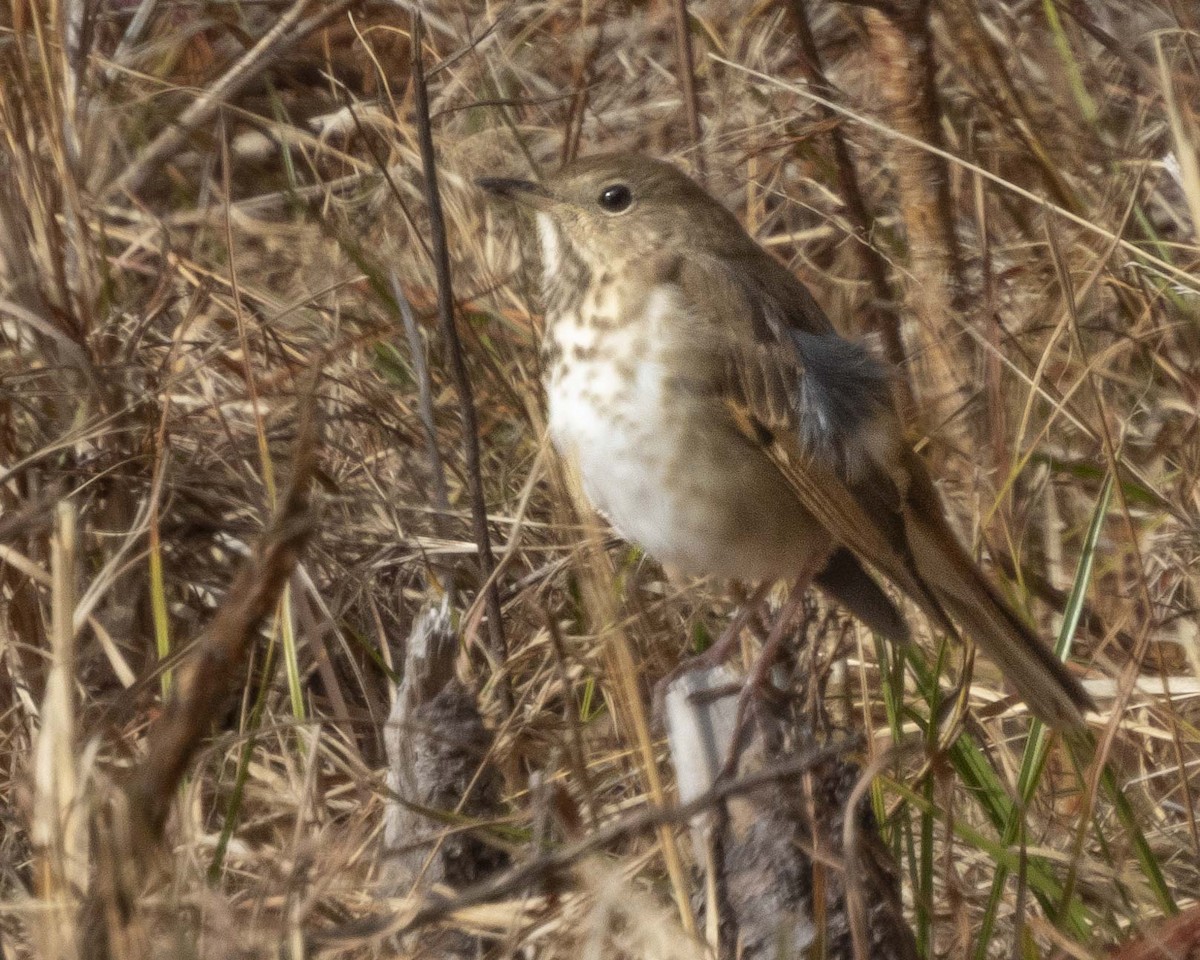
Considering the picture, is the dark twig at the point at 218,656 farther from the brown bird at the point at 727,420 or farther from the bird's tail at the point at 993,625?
the bird's tail at the point at 993,625

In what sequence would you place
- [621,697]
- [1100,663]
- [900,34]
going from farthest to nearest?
[900,34], [1100,663], [621,697]

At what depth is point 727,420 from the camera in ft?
7.79

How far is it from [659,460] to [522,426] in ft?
2.85

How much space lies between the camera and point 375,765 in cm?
278

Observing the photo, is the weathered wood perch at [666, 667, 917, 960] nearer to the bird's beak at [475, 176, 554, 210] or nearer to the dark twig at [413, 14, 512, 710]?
the dark twig at [413, 14, 512, 710]

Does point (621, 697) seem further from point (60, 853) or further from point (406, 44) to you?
point (406, 44)

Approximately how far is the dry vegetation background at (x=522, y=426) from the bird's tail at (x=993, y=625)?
0.28 feet

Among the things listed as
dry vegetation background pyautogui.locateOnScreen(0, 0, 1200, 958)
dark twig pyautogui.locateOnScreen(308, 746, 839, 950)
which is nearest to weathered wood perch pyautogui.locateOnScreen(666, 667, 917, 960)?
dry vegetation background pyautogui.locateOnScreen(0, 0, 1200, 958)

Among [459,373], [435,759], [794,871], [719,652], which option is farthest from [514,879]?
[459,373]

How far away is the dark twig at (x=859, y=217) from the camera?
322 centimetres

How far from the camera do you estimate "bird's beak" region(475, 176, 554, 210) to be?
261cm

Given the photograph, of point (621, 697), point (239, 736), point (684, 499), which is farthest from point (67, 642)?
point (684, 499)

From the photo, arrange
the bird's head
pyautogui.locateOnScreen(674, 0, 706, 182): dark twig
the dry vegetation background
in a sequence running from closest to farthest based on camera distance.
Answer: the dry vegetation background < the bird's head < pyautogui.locateOnScreen(674, 0, 706, 182): dark twig

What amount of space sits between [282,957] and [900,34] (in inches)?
89.2
